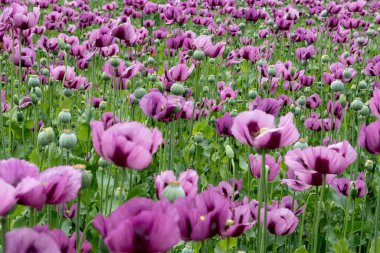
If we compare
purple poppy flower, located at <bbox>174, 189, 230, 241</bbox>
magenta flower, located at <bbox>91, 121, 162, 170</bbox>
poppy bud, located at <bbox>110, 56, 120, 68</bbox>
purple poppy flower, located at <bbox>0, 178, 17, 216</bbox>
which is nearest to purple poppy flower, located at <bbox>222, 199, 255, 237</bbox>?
purple poppy flower, located at <bbox>174, 189, 230, 241</bbox>

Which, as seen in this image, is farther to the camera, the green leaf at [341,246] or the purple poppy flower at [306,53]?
the purple poppy flower at [306,53]

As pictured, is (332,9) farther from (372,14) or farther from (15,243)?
(15,243)

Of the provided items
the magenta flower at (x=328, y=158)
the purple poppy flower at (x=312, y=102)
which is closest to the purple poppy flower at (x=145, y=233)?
the magenta flower at (x=328, y=158)

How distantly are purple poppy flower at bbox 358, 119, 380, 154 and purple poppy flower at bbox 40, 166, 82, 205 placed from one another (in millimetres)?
784

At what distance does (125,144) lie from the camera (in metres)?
1.10

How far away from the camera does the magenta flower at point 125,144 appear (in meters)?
1.11

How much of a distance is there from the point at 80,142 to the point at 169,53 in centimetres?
216

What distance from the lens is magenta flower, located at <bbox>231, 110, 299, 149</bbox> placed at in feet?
4.15

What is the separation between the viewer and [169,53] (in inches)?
192

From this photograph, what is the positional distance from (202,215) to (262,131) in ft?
0.98

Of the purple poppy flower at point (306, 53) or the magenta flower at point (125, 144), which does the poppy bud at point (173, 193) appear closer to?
the magenta flower at point (125, 144)

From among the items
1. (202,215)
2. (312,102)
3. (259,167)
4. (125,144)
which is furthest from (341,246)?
(312,102)

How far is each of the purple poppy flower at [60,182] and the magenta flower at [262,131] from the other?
1.35 feet

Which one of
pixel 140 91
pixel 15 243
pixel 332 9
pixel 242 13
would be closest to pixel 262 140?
pixel 15 243
